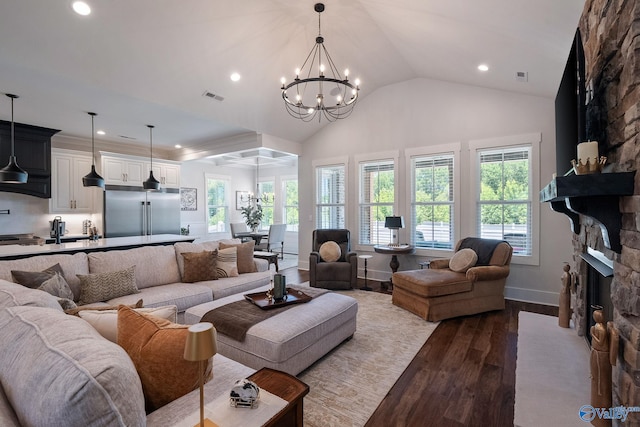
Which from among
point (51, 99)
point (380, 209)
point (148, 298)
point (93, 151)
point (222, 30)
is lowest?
point (148, 298)

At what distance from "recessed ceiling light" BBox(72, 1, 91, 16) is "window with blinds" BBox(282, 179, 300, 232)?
6701 mm

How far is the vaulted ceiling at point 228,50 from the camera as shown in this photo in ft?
9.50

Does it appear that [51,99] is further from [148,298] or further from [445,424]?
[445,424]

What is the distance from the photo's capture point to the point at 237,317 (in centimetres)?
255

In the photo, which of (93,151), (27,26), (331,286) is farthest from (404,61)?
(93,151)

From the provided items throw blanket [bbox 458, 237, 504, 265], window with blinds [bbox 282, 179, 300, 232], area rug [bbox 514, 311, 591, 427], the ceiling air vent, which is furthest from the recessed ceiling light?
window with blinds [bbox 282, 179, 300, 232]

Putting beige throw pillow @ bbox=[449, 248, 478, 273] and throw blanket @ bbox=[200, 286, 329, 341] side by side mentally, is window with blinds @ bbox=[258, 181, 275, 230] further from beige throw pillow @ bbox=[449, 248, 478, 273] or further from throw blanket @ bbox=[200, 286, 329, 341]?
throw blanket @ bbox=[200, 286, 329, 341]

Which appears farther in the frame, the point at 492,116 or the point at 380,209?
the point at 380,209

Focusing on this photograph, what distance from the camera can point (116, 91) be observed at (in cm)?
387

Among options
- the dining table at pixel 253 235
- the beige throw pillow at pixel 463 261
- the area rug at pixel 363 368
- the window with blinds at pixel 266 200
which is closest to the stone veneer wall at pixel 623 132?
the area rug at pixel 363 368

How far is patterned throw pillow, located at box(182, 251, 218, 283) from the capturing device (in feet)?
12.2

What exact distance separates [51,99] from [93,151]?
5.98 ft

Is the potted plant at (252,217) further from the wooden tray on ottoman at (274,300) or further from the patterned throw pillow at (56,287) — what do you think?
the patterned throw pillow at (56,287)

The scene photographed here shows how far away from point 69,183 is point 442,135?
6.83 meters
